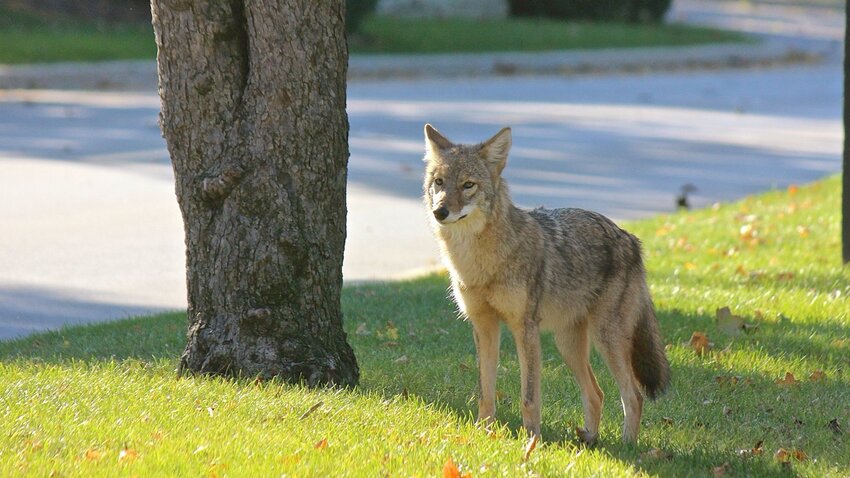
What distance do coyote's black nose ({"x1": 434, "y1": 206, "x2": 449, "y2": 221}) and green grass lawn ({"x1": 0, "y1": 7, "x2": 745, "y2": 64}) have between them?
60.9 ft

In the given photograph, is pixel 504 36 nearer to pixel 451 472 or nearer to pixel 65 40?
pixel 65 40

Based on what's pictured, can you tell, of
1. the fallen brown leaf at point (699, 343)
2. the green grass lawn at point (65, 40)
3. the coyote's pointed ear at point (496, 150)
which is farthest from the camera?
the green grass lawn at point (65, 40)

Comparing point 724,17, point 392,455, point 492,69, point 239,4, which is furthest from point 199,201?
point 724,17

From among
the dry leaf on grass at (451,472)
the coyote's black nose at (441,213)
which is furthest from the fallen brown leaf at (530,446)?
the coyote's black nose at (441,213)

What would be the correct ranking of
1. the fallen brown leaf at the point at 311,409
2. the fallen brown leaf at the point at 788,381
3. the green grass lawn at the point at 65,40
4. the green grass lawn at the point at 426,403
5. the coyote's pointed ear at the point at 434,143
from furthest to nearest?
1. the green grass lawn at the point at 65,40
2. the fallen brown leaf at the point at 788,381
3. the coyote's pointed ear at the point at 434,143
4. the fallen brown leaf at the point at 311,409
5. the green grass lawn at the point at 426,403

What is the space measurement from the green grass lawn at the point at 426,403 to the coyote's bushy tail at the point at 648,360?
22 centimetres

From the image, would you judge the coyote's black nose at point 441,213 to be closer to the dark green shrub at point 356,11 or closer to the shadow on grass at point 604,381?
the shadow on grass at point 604,381

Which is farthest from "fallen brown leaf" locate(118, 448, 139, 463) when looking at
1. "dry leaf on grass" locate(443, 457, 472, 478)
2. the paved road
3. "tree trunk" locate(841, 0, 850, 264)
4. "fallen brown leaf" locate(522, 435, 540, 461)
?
"tree trunk" locate(841, 0, 850, 264)

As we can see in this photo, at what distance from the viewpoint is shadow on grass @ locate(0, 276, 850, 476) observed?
581 cm

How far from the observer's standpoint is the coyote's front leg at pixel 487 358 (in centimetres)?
580

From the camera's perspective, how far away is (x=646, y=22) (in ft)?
120

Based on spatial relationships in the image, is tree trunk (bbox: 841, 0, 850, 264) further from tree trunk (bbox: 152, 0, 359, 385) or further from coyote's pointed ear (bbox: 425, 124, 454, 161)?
tree trunk (bbox: 152, 0, 359, 385)

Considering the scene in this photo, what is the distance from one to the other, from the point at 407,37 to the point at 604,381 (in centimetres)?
2295

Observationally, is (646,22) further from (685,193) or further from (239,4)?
(239,4)
